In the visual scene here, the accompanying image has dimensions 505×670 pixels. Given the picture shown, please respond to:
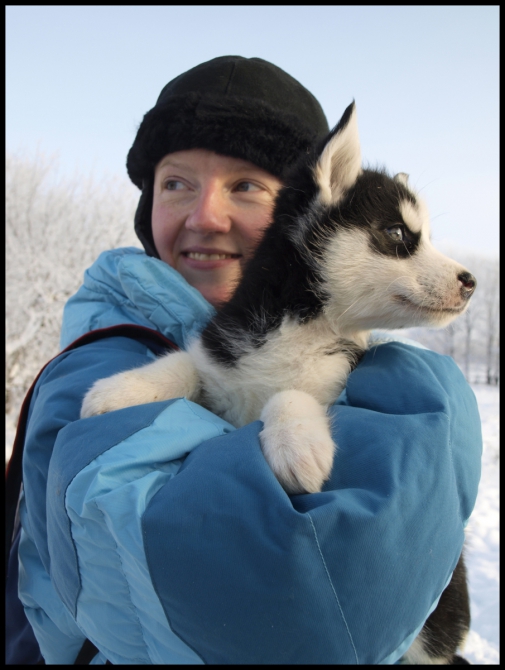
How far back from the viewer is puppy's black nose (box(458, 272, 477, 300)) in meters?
1.76

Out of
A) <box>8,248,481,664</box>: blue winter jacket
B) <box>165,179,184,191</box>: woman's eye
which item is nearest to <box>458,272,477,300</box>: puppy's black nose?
<box>8,248,481,664</box>: blue winter jacket

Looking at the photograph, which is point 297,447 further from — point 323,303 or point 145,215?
point 145,215

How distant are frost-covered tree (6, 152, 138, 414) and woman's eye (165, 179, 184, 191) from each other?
52.5 feet

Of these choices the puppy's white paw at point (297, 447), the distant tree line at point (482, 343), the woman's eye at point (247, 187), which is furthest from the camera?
the distant tree line at point (482, 343)

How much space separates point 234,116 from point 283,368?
141 cm

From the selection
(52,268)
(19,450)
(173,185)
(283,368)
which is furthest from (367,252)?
(52,268)

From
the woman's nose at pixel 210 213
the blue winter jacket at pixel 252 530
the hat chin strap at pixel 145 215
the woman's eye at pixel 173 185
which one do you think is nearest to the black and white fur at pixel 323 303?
the blue winter jacket at pixel 252 530

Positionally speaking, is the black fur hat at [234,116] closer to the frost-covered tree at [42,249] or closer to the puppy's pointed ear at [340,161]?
the puppy's pointed ear at [340,161]

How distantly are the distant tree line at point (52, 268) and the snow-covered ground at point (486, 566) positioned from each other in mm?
8393

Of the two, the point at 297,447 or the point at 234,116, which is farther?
the point at 234,116

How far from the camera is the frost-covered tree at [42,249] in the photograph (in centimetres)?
1742

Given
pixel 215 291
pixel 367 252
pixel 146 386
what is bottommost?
pixel 146 386

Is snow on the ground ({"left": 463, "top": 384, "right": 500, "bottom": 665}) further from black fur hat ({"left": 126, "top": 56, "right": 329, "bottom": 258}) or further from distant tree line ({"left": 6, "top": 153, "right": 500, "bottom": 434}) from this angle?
distant tree line ({"left": 6, "top": 153, "right": 500, "bottom": 434})

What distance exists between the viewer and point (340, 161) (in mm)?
1891
